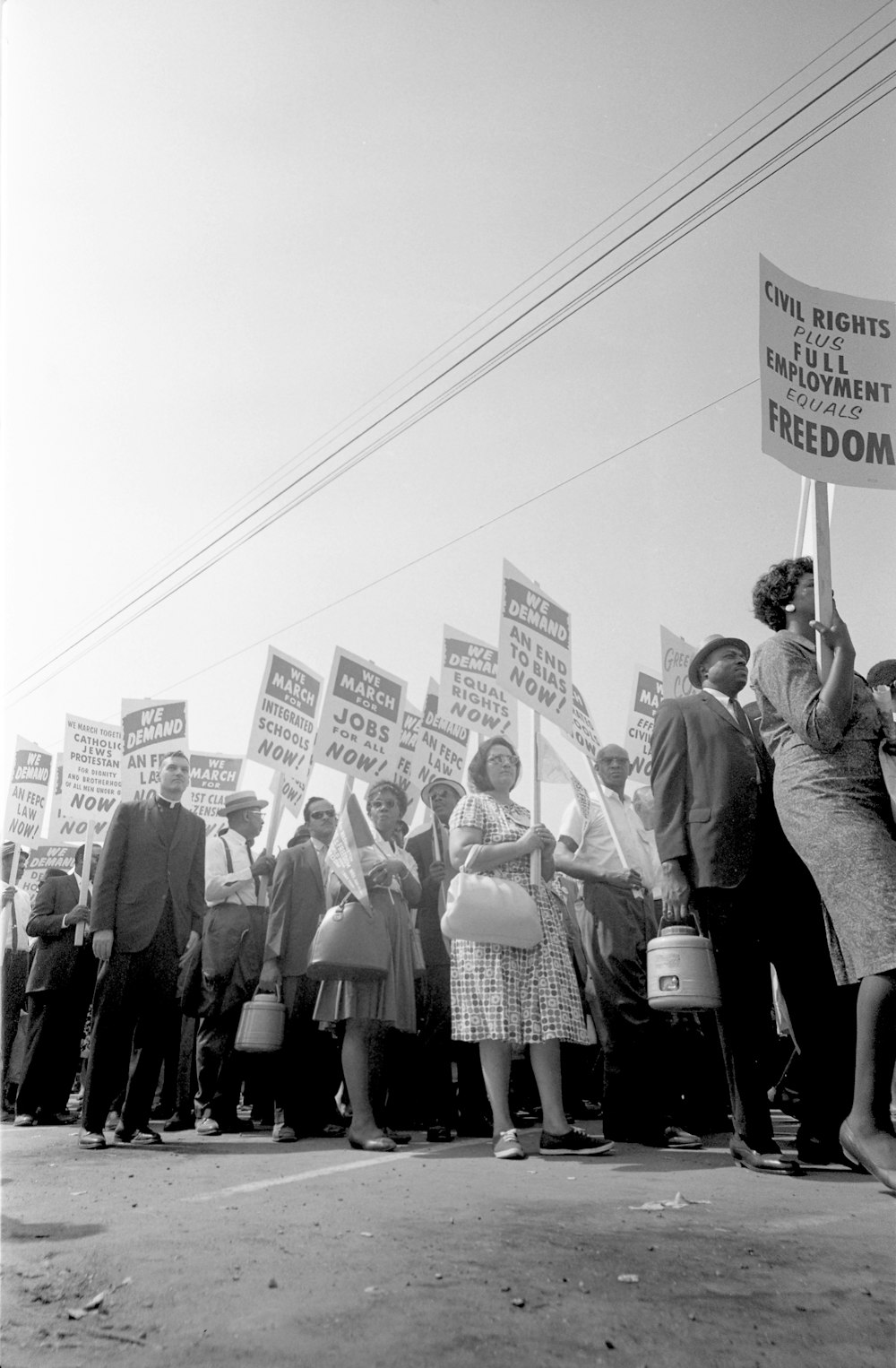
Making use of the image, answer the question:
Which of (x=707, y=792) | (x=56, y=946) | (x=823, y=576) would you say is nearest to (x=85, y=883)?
(x=56, y=946)

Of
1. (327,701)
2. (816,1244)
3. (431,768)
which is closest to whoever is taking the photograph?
(816,1244)

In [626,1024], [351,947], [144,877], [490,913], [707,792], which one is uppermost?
[707,792]

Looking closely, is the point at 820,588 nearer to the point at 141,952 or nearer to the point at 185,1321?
the point at 185,1321

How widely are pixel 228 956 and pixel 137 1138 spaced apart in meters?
1.47

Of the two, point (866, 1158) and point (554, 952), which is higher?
point (554, 952)

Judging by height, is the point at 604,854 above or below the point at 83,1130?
above

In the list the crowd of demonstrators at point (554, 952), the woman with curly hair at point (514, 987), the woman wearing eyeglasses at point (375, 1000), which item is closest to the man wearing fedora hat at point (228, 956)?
the crowd of demonstrators at point (554, 952)

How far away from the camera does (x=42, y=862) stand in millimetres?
10523

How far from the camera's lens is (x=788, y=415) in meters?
3.71

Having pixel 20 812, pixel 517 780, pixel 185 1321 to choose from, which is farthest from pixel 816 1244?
pixel 20 812

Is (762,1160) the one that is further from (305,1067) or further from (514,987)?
→ (305,1067)

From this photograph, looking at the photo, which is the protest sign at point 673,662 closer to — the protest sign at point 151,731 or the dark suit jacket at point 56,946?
the protest sign at point 151,731

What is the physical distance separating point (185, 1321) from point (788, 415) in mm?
2991

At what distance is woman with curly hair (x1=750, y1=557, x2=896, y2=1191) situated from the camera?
317 centimetres
